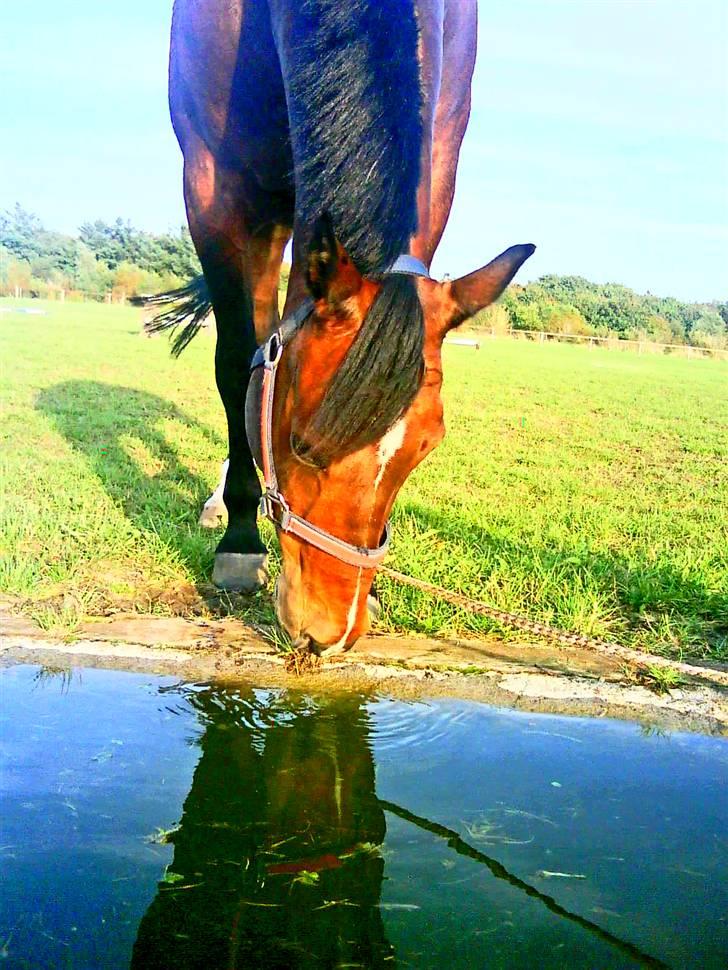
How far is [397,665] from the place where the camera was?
299cm

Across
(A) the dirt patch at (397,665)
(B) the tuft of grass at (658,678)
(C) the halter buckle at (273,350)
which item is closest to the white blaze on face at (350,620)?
(A) the dirt patch at (397,665)

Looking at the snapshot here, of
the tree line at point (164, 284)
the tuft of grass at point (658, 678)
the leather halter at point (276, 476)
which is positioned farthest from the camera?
the tree line at point (164, 284)

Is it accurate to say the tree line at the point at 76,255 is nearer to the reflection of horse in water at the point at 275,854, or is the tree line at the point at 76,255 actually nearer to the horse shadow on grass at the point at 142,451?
the horse shadow on grass at the point at 142,451

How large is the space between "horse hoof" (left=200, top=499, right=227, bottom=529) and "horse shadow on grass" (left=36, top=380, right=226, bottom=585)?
0.07 m

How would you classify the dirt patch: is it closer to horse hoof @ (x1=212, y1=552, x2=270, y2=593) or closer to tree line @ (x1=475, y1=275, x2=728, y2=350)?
horse hoof @ (x1=212, y1=552, x2=270, y2=593)

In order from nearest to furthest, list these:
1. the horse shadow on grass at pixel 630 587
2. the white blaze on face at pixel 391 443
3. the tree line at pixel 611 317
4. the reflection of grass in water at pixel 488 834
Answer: the reflection of grass in water at pixel 488 834
the white blaze on face at pixel 391 443
the horse shadow on grass at pixel 630 587
the tree line at pixel 611 317

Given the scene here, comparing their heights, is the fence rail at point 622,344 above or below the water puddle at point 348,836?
above

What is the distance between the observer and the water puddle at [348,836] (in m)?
1.53

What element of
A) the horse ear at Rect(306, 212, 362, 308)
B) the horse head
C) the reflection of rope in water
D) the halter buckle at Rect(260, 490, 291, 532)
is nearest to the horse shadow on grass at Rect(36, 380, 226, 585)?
the halter buckle at Rect(260, 490, 291, 532)

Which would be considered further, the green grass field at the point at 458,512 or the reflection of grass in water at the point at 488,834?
the green grass field at the point at 458,512

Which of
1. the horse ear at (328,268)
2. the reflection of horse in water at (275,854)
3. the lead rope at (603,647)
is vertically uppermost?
the horse ear at (328,268)

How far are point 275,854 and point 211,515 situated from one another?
10.4ft

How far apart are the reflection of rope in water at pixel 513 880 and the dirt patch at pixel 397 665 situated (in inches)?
31.7

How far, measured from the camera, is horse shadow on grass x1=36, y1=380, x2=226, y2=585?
450cm
